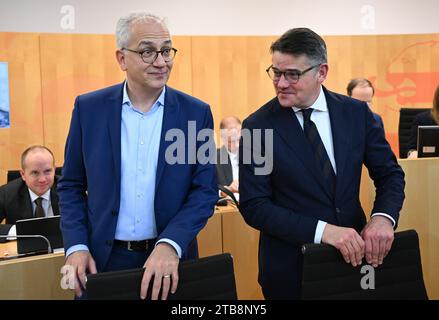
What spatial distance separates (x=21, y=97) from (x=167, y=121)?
3996 mm

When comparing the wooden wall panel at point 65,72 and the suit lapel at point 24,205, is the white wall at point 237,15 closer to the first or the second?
the wooden wall panel at point 65,72

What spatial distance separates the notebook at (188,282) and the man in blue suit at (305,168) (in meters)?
0.29

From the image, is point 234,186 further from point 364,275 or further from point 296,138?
point 364,275

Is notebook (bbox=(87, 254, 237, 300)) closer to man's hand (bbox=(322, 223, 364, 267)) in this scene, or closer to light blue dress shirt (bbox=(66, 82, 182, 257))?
light blue dress shirt (bbox=(66, 82, 182, 257))

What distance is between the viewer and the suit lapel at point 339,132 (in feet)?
6.04

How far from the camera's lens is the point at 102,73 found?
18.0ft

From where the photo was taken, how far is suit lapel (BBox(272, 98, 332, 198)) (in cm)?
182

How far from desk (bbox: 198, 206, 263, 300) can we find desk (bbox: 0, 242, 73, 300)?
42.2 inches

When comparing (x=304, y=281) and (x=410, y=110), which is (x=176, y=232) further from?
(x=410, y=110)

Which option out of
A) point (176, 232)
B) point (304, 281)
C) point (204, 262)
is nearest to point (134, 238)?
point (176, 232)

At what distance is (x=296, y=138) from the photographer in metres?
1.85

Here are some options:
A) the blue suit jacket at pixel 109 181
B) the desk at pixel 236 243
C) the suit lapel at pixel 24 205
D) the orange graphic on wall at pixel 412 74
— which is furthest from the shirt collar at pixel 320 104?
the orange graphic on wall at pixel 412 74

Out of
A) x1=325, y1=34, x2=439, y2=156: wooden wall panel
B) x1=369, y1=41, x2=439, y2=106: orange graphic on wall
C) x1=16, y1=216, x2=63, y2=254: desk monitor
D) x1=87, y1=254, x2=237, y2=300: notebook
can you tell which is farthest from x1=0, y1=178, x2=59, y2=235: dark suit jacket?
x1=369, y1=41, x2=439, y2=106: orange graphic on wall

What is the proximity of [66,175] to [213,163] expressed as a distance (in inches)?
20.2
